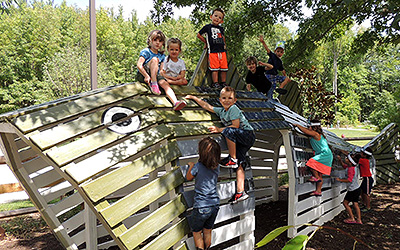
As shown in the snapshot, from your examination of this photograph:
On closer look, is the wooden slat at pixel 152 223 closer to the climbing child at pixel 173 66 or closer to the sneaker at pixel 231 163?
the sneaker at pixel 231 163

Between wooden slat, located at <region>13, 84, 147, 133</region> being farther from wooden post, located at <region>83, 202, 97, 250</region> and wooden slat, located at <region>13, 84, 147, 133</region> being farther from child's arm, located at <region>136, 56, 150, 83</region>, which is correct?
wooden post, located at <region>83, 202, 97, 250</region>

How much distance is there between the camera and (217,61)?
5398 millimetres

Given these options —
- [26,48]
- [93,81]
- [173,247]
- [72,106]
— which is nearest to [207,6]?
[93,81]

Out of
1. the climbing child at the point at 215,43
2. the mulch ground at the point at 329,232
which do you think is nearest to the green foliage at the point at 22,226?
the mulch ground at the point at 329,232

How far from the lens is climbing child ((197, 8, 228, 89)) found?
527 centimetres

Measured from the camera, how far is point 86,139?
3283mm

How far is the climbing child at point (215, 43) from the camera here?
→ 527 centimetres

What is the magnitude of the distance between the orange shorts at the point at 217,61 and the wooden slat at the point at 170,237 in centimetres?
284

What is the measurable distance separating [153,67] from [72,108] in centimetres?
118

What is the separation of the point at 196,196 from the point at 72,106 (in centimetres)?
177

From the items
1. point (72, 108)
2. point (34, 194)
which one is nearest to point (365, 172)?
point (72, 108)

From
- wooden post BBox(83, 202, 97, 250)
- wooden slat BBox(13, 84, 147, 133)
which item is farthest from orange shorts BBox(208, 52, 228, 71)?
wooden post BBox(83, 202, 97, 250)

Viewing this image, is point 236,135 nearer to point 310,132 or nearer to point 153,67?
point 153,67

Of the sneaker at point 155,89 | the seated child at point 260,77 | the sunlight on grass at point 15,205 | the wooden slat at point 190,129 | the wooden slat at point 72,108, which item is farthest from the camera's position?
the sunlight on grass at point 15,205
